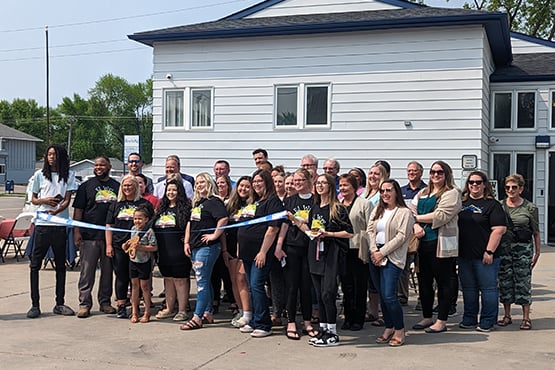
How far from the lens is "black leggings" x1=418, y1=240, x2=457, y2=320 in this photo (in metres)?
6.79

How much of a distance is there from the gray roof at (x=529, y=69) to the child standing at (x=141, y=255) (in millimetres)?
10756

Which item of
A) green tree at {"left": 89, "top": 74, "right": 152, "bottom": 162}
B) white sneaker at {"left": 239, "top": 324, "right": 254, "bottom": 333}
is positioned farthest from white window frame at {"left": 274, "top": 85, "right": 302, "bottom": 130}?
green tree at {"left": 89, "top": 74, "right": 152, "bottom": 162}

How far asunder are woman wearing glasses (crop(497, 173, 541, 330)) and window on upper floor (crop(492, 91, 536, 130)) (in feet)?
28.3

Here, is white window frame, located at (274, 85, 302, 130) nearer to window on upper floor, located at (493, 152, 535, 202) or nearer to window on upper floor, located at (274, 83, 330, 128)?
window on upper floor, located at (274, 83, 330, 128)

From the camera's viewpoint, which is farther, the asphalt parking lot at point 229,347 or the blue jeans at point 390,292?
the blue jeans at point 390,292

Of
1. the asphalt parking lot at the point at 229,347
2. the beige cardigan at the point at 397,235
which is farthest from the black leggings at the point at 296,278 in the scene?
the beige cardigan at the point at 397,235

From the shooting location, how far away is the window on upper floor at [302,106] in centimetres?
1378

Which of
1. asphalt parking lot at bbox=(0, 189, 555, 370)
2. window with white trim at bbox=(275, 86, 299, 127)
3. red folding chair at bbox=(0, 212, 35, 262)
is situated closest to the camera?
asphalt parking lot at bbox=(0, 189, 555, 370)

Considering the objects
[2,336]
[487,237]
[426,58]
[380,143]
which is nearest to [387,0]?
[426,58]

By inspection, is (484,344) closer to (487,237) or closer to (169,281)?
(487,237)

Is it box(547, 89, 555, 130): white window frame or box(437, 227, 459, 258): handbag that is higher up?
box(547, 89, 555, 130): white window frame

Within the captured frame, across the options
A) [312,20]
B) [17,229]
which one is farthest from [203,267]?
[312,20]

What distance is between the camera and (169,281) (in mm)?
7379

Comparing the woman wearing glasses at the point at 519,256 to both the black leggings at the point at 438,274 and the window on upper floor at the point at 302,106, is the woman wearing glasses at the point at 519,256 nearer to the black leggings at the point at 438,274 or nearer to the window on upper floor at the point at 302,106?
the black leggings at the point at 438,274
